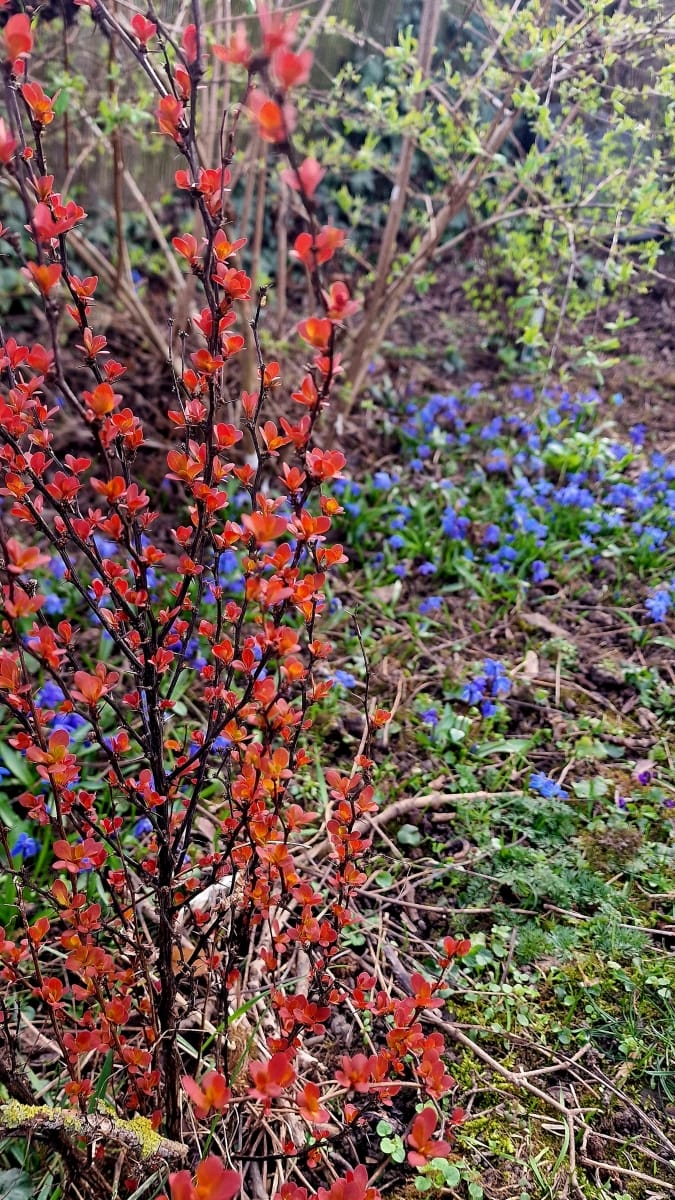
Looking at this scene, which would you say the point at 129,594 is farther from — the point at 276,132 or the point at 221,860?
the point at 276,132

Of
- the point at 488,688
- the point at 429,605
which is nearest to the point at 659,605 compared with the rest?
the point at 488,688

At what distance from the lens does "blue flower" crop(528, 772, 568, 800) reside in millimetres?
2246

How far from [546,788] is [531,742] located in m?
0.26

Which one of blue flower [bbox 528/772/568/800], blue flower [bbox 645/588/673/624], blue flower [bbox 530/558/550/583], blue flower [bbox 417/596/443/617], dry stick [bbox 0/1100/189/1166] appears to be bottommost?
dry stick [bbox 0/1100/189/1166]

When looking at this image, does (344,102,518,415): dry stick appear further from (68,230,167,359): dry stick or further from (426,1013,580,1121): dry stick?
(426,1013,580,1121): dry stick

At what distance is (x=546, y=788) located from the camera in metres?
2.25

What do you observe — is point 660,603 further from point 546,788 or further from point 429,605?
point 546,788

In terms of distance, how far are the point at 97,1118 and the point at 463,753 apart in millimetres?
1451

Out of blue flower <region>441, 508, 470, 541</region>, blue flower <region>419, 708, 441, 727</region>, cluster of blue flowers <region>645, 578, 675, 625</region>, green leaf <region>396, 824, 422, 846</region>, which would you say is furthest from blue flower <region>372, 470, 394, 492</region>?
green leaf <region>396, 824, 422, 846</region>

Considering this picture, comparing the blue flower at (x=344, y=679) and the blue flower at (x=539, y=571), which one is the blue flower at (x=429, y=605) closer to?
the blue flower at (x=539, y=571)

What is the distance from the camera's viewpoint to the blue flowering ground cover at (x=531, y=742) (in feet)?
5.69

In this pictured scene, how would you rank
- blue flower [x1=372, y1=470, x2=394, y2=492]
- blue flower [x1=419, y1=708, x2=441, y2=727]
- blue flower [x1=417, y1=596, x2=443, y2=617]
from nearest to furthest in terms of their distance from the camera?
blue flower [x1=419, y1=708, x2=441, y2=727] < blue flower [x1=417, y1=596, x2=443, y2=617] < blue flower [x1=372, y1=470, x2=394, y2=492]

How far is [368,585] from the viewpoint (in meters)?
3.21

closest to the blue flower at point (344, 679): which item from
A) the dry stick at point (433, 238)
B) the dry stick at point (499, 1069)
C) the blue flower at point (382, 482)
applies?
the dry stick at point (499, 1069)
